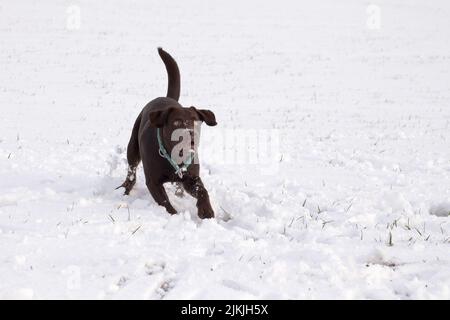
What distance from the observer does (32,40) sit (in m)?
22.6

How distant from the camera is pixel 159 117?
477cm

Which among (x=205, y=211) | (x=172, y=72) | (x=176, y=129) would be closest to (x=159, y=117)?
(x=176, y=129)

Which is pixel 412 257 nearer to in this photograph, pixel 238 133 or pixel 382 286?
pixel 382 286

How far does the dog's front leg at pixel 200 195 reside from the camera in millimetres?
4691

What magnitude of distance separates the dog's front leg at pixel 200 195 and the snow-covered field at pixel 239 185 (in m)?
0.17

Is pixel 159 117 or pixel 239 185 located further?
pixel 239 185

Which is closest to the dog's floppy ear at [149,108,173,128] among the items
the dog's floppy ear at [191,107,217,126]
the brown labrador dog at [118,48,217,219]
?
the brown labrador dog at [118,48,217,219]

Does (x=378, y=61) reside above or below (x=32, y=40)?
below

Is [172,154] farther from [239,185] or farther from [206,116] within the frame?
[239,185]

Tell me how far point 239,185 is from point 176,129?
153cm

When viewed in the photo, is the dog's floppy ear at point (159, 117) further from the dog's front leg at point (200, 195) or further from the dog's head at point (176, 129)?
the dog's front leg at point (200, 195)

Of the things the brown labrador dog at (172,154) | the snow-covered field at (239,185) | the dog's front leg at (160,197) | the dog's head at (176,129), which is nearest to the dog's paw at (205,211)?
the brown labrador dog at (172,154)
